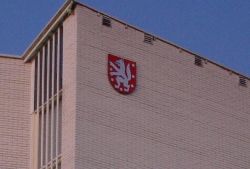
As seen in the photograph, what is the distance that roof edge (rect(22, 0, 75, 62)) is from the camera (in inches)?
1147

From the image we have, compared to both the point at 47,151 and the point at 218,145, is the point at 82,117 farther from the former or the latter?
the point at 218,145

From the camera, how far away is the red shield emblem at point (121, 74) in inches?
1134

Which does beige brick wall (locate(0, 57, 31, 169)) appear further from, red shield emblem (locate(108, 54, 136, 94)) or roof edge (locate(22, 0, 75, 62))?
red shield emblem (locate(108, 54, 136, 94))

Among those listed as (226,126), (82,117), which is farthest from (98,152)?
(226,126)

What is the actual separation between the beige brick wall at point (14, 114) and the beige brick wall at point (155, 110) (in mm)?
3177

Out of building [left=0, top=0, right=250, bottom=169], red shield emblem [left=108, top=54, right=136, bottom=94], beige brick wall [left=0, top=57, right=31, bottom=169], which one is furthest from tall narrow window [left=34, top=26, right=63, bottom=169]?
red shield emblem [left=108, top=54, right=136, bottom=94]

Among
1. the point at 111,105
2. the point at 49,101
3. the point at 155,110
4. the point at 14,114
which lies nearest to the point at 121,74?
the point at 111,105

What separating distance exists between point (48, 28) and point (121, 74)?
275 centimetres

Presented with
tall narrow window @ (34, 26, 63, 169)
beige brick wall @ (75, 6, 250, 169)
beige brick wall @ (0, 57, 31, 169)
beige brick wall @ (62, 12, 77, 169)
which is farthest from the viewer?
beige brick wall @ (0, 57, 31, 169)

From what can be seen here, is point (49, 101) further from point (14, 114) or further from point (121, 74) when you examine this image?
point (121, 74)

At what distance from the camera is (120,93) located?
28.8 m

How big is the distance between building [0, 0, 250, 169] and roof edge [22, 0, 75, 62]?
1.3 inches

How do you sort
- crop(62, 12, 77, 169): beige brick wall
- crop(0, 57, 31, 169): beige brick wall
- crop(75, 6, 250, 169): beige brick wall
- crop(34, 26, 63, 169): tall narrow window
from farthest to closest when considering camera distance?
crop(0, 57, 31, 169): beige brick wall, crop(34, 26, 63, 169): tall narrow window, crop(75, 6, 250, 169): beige brick wall, crop(62, 12, 77, 169): beige brick wall

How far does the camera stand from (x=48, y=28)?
1182 inches
